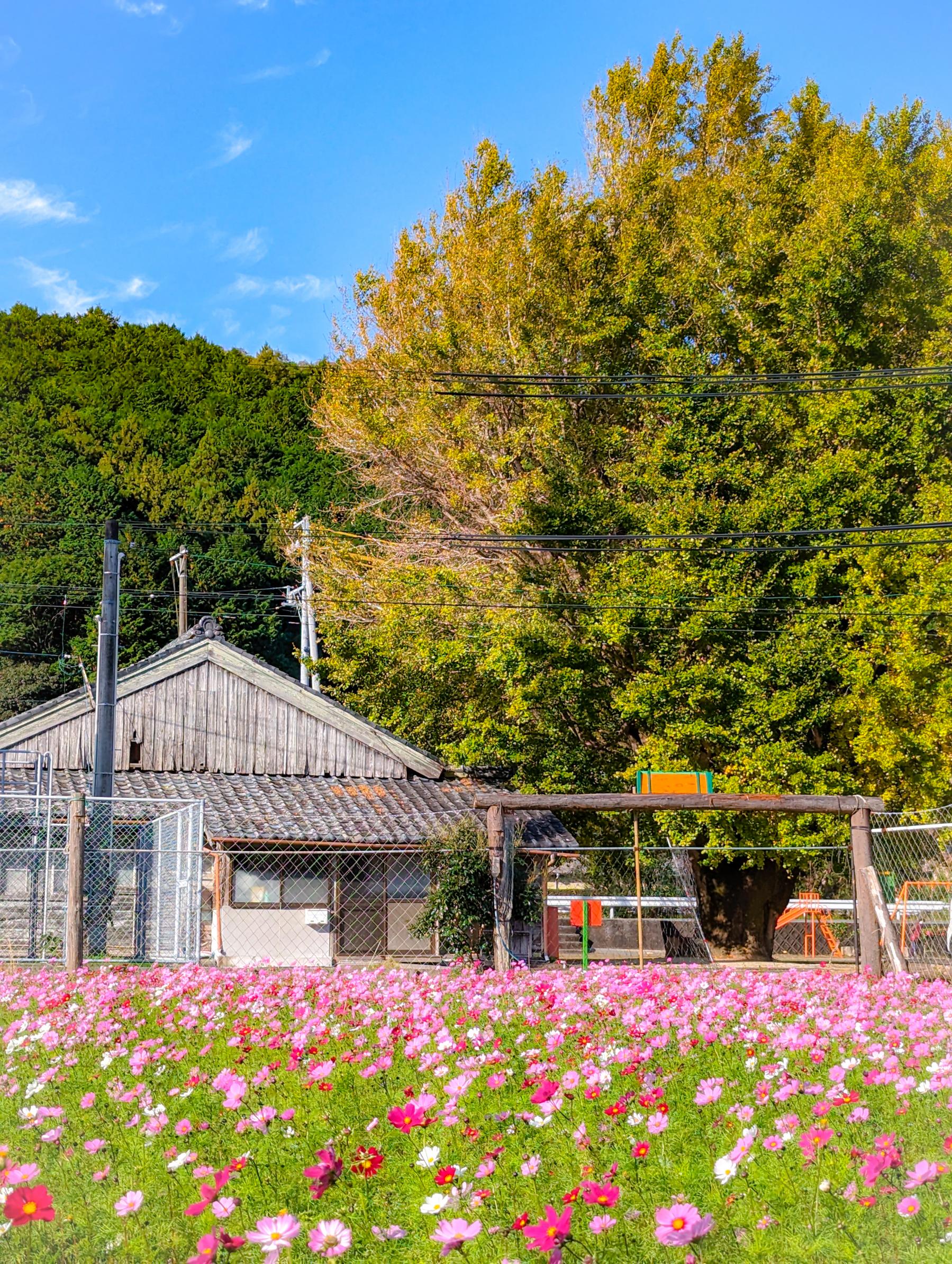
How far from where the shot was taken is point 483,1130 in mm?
4480

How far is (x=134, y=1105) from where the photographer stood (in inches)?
199

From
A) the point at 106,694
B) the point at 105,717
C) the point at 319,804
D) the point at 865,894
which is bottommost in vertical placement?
the point at 865,894

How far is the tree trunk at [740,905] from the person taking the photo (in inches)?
903

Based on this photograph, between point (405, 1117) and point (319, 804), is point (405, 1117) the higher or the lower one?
the lower one

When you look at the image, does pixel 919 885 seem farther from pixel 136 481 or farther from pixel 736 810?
pixel 136 481

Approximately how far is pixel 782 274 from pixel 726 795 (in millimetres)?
12642

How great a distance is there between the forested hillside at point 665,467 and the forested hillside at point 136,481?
14459mm

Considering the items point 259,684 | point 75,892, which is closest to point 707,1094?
point 75,892

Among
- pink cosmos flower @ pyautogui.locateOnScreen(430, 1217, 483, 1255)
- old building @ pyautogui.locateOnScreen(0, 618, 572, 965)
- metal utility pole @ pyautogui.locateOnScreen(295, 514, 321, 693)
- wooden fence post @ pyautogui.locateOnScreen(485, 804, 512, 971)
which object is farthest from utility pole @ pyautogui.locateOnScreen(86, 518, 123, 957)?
pink cosmos flower @ pyautogui.locateOnScreen(430, 1217, 483, 1255)

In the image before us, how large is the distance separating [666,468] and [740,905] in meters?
8.35

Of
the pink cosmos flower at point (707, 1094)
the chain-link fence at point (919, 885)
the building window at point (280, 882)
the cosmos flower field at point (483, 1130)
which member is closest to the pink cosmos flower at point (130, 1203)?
the cosmos flower field at point (483, 1130)

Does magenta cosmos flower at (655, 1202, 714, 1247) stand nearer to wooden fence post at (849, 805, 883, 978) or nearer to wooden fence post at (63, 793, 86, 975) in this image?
wooden fence post at (63, 793, 86, 975)

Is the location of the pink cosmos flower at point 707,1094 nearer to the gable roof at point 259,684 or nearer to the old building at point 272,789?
the old building at point 272,789

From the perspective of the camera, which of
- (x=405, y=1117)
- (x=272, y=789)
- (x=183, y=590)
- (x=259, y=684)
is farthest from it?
(x=183, y=590)
